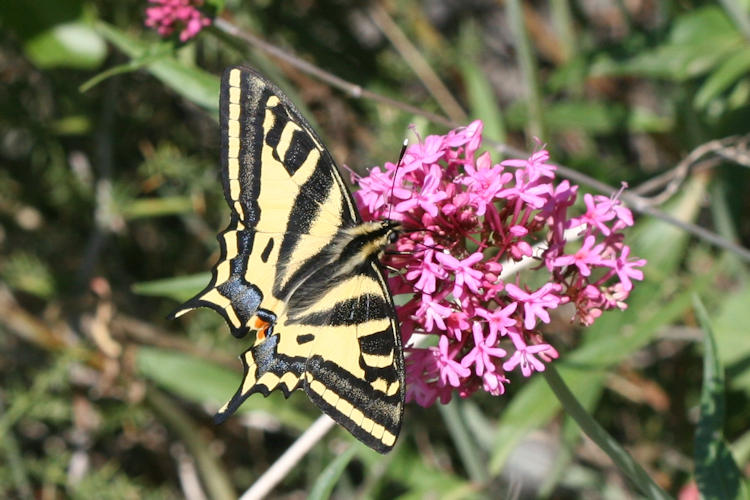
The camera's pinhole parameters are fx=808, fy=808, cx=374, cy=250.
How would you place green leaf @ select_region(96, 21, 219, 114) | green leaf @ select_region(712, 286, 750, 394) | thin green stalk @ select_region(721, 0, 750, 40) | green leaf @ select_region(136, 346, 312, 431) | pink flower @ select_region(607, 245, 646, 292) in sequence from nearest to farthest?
pink flower @ select_region(607, 245, 646, 292), green leaf @ select_region(96, 21, 219, 114), thin green stalk @ select_region(721, 0, 750, 40), green leaf @ select_region(712, 286, 750, 394), green leaf @ select_region(136, 346, 312, 431)

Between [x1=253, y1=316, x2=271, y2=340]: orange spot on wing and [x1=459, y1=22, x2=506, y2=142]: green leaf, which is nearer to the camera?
[x1=253, y1=316, x2=271, y2=340]: orange spot on wing

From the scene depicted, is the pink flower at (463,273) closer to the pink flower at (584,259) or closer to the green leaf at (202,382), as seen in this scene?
the pink flower at (584,259)

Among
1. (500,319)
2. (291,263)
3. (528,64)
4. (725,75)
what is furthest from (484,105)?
(500,319)

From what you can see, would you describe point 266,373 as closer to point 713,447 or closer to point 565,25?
point 713,447

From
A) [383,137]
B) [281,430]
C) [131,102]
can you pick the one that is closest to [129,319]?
[281,430]

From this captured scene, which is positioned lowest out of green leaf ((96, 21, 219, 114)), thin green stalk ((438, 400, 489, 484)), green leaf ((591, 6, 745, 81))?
thin green stalk ((438, 400, 489, 484))

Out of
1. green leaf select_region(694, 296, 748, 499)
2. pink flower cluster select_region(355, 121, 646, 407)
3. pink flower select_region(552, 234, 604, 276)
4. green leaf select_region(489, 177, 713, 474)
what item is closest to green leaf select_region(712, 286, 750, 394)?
green leaf select_region(489, 177, 713, 474)

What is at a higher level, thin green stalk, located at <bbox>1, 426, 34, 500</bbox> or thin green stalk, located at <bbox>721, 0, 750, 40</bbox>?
thin green stalk, located at <bbox>721, 0, 750, 40</bbox>

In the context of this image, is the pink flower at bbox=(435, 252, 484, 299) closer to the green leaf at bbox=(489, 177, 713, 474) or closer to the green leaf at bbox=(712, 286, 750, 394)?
the green leaf at bbox=(489, 177, 713, 474)
